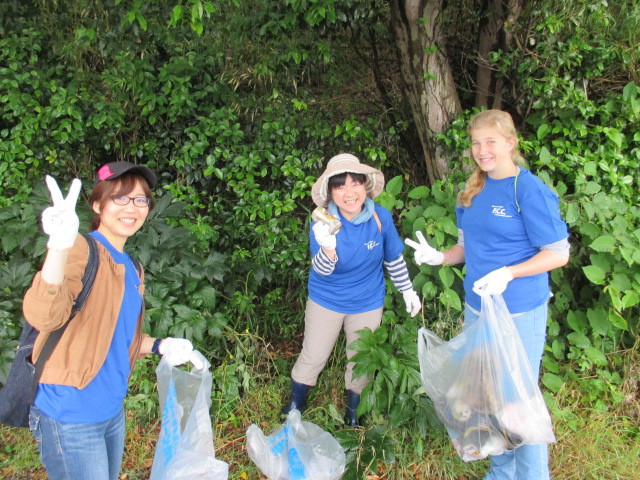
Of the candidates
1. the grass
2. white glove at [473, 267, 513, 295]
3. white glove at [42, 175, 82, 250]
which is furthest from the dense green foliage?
white glove at [42, 175, 82, 250]

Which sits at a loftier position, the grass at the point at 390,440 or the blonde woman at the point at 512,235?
the blonde woman at the point at 512,235

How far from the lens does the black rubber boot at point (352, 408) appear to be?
271 centimetres

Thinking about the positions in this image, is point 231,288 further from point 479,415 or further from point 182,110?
point 479,415

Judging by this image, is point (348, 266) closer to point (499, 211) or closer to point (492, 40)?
point (499, 211)

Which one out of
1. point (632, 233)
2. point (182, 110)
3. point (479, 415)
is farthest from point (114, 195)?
point (632, 233)

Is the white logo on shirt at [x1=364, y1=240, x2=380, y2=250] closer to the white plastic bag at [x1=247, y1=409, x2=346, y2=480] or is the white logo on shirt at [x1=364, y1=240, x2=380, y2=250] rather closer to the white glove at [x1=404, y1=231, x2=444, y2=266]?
the white glove at [x1=404, y1=231, x2=444, y2=266]

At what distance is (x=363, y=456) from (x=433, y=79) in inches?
87.8

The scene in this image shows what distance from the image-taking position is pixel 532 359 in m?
2.07

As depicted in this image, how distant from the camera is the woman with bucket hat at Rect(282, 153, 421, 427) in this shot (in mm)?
2285

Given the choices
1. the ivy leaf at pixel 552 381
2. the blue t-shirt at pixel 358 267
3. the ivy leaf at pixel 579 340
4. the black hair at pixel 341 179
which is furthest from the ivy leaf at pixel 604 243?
the black hair at pixel 341 179

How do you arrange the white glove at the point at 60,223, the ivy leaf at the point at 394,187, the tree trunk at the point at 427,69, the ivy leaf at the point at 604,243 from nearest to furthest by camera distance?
the white glove at the point at 60,223, the ivy leaf at the point at 604,243, the ivy leaf at the point at 394,187, the tree trunk at the point at 427,69

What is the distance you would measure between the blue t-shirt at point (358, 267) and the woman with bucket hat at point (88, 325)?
0.97m

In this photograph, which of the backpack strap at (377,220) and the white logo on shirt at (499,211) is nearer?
the white logo on shirt at (499,211)

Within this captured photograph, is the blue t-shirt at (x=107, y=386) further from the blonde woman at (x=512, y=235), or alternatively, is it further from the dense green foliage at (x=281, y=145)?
the blonde woman at (x=512, y=235)
